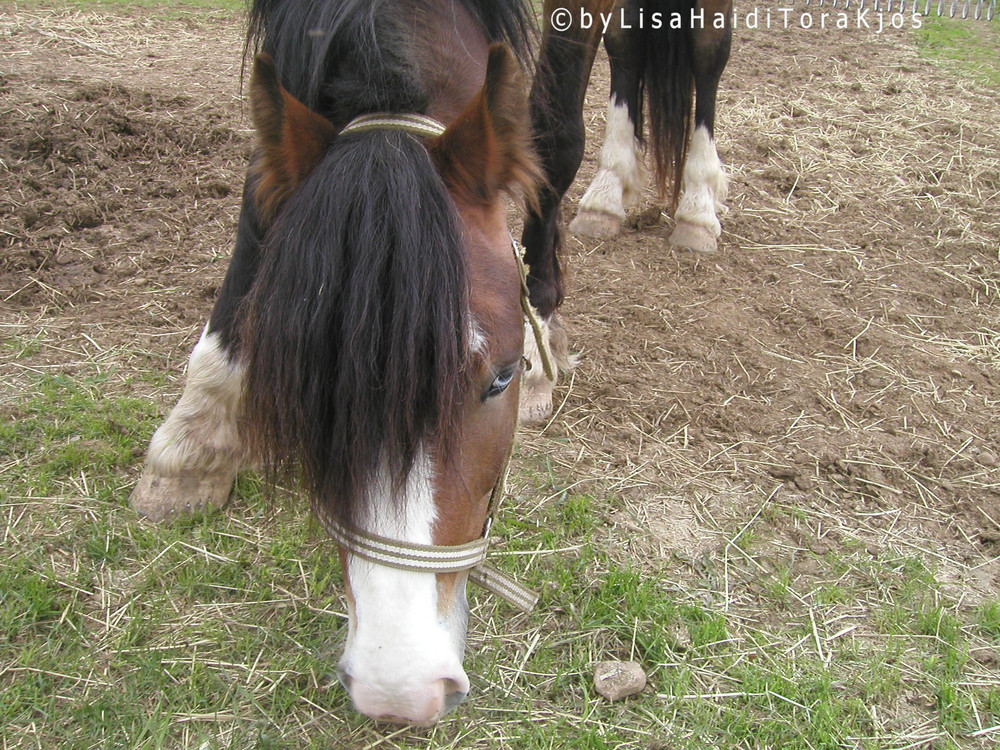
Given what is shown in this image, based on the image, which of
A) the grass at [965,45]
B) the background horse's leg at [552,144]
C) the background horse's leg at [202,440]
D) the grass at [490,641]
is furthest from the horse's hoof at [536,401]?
the grass at [965,45]

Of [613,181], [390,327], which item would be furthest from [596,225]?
[390,327]

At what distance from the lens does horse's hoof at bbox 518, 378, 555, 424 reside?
266 centimetres

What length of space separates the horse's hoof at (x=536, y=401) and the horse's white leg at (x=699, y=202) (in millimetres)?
1453

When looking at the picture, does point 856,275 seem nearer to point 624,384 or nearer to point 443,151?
point 624,384

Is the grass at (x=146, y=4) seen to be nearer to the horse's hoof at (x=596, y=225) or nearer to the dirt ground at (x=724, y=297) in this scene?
the dirt ground at (x=724, y=297)

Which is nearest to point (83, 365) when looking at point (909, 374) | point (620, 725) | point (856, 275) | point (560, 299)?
point (560, 299)

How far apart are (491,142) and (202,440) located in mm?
1376

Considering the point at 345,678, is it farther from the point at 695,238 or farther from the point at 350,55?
the point at 695,238

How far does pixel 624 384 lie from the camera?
2867mm

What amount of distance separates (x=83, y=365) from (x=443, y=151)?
207 centimetres

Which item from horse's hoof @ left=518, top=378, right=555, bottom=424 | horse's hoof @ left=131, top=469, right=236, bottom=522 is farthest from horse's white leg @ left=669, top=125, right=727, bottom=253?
horse's hoof @ left=131, top=469, right=236, bottom=522

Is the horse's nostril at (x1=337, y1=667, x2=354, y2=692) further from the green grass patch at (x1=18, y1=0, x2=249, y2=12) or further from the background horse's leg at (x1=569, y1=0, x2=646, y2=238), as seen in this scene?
the green grass patch at (x1=18, y1=0, x2=249, y2=12)

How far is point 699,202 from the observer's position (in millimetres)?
3693

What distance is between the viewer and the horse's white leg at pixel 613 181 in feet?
12.4
